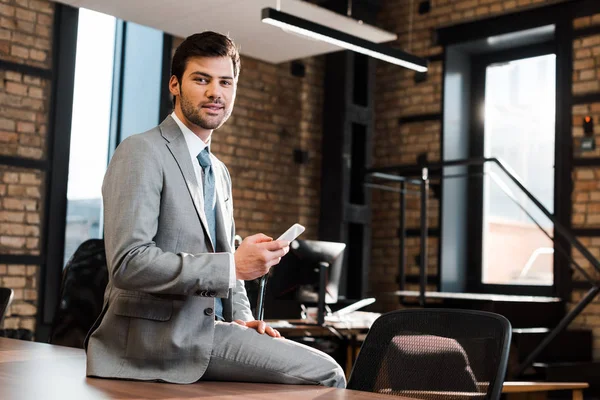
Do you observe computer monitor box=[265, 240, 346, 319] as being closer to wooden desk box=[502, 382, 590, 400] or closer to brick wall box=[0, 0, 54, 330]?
wooden desk box=[502, 382, 590, 400]

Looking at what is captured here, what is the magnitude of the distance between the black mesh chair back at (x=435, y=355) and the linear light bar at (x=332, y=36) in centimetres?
338

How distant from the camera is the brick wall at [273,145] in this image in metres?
7.18

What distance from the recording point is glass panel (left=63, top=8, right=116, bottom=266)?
20.1 ft

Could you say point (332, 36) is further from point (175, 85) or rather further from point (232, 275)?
point (232, 275)

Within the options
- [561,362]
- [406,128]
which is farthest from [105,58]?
[561,362]

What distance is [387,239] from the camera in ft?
25.1

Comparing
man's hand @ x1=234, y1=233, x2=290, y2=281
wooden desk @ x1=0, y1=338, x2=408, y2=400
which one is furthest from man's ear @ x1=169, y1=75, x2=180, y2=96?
wooden desk @ x1=0, y1=338, x2=408, y2=400

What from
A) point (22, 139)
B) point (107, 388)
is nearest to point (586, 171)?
point (22, 139)

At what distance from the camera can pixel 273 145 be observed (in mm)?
7520

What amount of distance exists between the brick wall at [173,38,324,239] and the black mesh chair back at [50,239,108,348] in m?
3.97

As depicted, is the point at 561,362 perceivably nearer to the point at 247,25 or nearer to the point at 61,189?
the point at 247,25

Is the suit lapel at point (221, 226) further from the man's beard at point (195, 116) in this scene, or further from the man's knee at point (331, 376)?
the man's knee at point (331, 376)

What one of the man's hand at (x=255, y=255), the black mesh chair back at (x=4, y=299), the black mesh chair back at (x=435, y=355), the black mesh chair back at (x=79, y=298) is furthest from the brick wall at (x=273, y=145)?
the man's hand at (x=255, y=255)

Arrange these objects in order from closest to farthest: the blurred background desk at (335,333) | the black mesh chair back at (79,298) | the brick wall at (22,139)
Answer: the black mesh chair back at (79,298) → the blurred background desk at (335,333) → the brick wall at (22,139)
